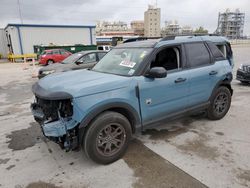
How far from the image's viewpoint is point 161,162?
296cm

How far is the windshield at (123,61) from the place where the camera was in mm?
3217

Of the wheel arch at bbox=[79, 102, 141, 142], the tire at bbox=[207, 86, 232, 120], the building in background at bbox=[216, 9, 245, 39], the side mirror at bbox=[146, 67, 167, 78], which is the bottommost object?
the tire at bbox=[207, 86, 232, 120]

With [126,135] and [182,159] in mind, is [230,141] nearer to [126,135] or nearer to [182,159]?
[182,159]

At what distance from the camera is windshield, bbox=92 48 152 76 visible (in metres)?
3.22

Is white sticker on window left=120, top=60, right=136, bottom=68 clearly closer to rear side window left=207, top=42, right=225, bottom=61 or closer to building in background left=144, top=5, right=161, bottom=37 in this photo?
rear side window left=207, top=42, right=225, bottom=61

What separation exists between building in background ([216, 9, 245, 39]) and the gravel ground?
100949mm

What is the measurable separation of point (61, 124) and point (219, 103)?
3.44 m

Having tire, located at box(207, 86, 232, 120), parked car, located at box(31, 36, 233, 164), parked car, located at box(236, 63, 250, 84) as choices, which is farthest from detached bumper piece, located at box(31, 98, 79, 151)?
parked car, located at box(236, 63, 250, 84)

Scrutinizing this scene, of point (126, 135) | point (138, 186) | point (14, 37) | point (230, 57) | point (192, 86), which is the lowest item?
point (138, 186)

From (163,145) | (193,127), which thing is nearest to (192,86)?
(193,127)

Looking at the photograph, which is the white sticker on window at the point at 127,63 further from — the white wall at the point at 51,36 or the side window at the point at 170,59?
the white wall at the point at 51,36

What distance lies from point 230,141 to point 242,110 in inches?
75.8

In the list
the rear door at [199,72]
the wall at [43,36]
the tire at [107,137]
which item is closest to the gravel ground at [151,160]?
the tire at [107,137]

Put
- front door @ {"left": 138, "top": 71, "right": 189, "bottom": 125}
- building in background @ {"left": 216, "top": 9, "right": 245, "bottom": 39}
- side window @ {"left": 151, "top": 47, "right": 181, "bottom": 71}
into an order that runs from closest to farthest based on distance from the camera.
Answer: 1. front door @ {"left": 138, "top": 71, "right": 189, "bottom": 125}
2. side window @ {"left": 151, "top": 47, "right": 181, "bottom": 71}
3. building in background @ {"left": 216, "top": 9, "right": 245, "bottom": 39}
